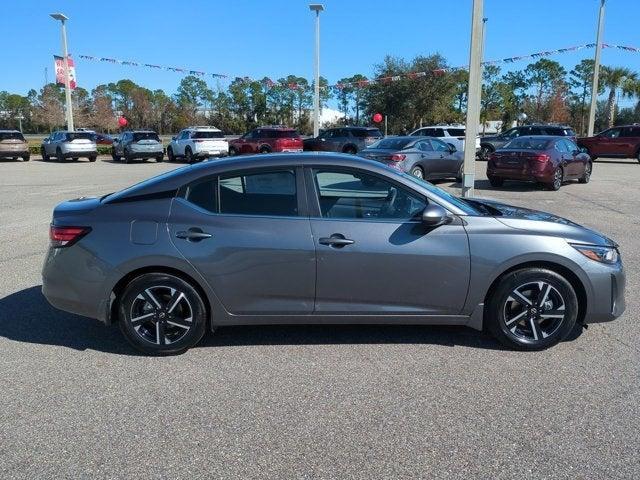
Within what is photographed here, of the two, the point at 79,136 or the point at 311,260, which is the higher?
the point at 79,136

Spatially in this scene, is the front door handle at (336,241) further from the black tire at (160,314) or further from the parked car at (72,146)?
the parked car at (72,146)

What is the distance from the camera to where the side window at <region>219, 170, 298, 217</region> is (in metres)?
A: 4.37

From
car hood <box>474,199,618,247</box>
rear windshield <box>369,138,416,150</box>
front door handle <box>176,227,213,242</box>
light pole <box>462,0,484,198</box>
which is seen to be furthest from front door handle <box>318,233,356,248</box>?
rear windshield <box>369,138,416,150</box>

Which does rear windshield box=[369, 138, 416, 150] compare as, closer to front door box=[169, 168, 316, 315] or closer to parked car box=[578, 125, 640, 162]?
front door box=[169, 168, 316, 315]

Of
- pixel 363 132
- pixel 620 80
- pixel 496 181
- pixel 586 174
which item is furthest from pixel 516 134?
pixel 620 80

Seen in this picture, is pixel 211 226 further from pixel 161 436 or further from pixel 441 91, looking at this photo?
pixel 441 91

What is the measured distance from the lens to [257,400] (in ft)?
12.0

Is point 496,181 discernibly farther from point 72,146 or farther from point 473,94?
point 72,146

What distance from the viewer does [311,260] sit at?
422cm

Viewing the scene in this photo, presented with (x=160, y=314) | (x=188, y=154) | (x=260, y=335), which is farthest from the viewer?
(x=188, y=154)

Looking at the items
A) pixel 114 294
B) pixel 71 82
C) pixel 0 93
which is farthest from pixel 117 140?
pixel 0 93

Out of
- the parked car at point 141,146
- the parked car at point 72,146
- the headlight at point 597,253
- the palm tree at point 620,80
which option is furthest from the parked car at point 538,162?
Answer: the palm tree at point 620,80

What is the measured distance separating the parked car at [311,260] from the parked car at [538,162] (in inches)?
456

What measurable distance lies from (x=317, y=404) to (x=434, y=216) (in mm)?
1574
